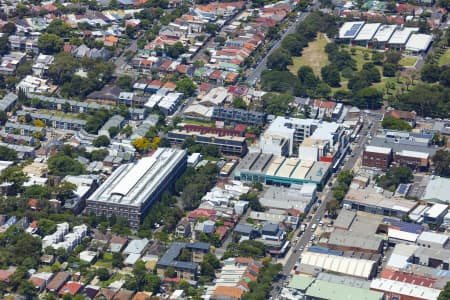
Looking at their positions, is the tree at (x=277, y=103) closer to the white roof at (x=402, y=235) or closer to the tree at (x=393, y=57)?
the tree at (x=393, y=57)

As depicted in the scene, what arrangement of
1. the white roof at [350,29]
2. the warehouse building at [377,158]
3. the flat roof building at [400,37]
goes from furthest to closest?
the white roof at [350,29] → the flat roof building at [400,37] → the warehouse building at [377,158]

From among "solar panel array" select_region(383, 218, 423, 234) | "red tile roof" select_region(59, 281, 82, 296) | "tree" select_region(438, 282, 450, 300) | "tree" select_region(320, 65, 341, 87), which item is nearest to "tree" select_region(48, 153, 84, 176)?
"red tile roof" select_region(59, 281, 82, 296)

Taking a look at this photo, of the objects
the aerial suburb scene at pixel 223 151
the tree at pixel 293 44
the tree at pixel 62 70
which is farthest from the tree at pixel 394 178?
the tree at pixel 62 70

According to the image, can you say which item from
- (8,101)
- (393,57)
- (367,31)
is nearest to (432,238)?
(393,57)

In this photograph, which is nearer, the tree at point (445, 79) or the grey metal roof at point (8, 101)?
the grey metal roof at point (8, 101)

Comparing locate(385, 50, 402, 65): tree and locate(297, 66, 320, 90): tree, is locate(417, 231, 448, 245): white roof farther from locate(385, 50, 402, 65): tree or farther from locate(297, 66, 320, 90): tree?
locate(385, 50, 402, 65): tree

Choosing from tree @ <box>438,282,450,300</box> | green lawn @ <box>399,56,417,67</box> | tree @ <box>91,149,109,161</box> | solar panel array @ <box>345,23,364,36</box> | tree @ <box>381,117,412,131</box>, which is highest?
solar panel array @ <box>345,23,364,36</box>

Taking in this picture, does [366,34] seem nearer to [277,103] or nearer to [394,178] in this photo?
[277,103]
